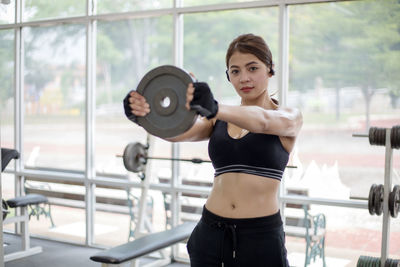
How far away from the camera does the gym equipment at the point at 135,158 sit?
3119 mm

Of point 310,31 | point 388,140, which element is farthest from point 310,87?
point 388,140

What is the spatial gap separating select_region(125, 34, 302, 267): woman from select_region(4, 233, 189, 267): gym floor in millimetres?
2191

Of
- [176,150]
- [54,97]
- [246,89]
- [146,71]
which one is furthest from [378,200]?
[54,97]

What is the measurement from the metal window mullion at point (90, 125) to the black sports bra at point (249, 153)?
2677mm

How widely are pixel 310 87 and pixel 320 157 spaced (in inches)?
18.5

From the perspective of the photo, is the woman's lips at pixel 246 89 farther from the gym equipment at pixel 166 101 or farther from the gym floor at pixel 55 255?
the gym floor at pixel 55 255

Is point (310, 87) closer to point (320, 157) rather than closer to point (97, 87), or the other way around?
point (320, 157)

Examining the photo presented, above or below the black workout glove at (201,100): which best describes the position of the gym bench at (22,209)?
below

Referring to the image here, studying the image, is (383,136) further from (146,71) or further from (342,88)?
(146,71)

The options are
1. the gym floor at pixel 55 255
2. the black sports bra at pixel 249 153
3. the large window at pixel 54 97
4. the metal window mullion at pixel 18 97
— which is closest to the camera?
the black sports bra at pixel 249 153

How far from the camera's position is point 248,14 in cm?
353

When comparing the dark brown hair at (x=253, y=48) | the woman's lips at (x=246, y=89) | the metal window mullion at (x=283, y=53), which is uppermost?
the metal window mullion at (x=283, y=53)

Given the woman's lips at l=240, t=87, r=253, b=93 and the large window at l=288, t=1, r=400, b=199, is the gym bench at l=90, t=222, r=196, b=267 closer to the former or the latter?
the large window at l=288, t=1, r=400, b=199

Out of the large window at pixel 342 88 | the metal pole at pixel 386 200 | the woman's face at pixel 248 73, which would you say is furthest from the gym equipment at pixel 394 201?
the woman's face at pixel 248 73
